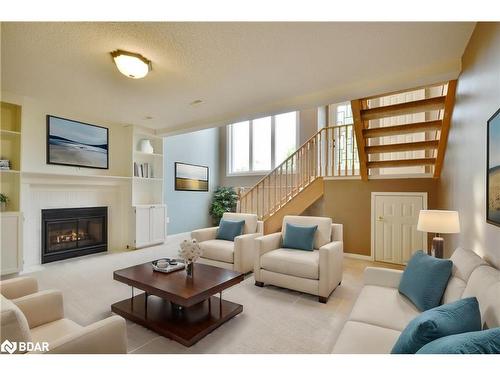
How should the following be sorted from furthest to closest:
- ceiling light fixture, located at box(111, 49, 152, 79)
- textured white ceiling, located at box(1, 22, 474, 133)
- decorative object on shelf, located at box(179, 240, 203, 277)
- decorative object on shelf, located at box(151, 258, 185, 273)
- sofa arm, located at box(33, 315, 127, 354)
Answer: decorative object on shelf, located at box(151, 258, 185, 273) → decorative object on shelf, located at box(179, 240, 203, 277) → ceiling light fixture, located at box(111, 49, 152, 79) → textured white ceiling, located at box(1, 22, 474, 133) → sofa arm, located at box(33, 315, 127, 354)

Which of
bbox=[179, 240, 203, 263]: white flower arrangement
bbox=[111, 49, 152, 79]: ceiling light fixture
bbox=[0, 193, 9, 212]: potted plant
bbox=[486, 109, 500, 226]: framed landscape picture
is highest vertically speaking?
bbox=[111, 49, 152, 79]: ceiling light fixture

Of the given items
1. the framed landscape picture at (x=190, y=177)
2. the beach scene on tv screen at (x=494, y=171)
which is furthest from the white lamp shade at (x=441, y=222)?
the framed landscape picture at (x=190, y=177)

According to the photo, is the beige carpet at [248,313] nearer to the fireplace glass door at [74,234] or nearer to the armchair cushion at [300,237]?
the fireplace glass door at [74,234]

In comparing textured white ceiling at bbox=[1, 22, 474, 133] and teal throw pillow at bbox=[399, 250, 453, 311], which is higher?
textured white ceiling at bbox=[1, 22, 474, 133]

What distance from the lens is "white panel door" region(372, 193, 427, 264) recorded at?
4.07 m

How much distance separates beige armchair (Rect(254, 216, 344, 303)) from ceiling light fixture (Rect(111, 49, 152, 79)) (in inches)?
90.0

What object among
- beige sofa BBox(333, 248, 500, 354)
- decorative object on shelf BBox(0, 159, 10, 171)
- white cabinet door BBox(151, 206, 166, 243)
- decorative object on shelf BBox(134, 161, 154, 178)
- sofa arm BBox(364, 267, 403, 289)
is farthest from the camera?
white cabinet door BBox(151, 206, 166, 243)

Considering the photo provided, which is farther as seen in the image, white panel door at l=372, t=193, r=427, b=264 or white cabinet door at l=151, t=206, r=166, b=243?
white cabinet door at l=151, t=206, r=166, b=243

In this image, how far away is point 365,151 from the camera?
13.1ft

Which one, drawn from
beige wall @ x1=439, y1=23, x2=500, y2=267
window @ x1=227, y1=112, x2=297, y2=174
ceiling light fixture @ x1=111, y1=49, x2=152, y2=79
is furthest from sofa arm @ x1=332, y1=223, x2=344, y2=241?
window @ x1=227, y1=112, x2=297, y2=174

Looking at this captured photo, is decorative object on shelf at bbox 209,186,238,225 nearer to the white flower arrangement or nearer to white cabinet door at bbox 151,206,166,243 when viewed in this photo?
white cabinet door at bbox 151,206,166,243

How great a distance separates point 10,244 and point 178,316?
2852mm

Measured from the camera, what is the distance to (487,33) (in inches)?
68.9
